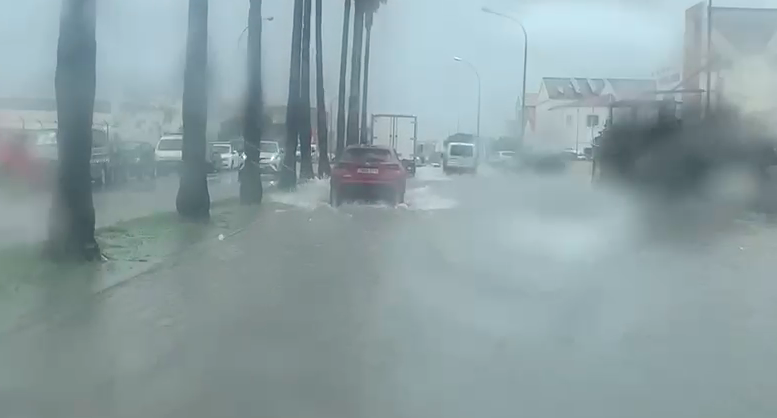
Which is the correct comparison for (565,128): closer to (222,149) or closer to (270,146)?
(270,146)

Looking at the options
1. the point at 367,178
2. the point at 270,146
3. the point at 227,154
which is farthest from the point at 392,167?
the point at 227,154

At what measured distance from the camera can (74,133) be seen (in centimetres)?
1536

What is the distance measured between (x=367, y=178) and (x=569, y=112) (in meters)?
5.89

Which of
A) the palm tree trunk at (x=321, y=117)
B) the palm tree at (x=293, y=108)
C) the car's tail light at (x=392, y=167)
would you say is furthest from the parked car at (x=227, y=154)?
the car's tail light at (x=392, y=167)

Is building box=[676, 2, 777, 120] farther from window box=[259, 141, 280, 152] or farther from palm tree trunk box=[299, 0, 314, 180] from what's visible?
window box=[259, 141, 280, 152]

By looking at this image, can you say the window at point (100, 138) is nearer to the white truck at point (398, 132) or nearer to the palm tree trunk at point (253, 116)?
the palm tree trunk at point (253, 116)

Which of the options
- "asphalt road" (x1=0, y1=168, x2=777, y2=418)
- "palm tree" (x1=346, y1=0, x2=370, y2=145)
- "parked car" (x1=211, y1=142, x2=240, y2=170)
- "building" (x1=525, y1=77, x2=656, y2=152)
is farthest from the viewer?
"palm tree" (x1=346, y1=0, x2=370, y2=145)

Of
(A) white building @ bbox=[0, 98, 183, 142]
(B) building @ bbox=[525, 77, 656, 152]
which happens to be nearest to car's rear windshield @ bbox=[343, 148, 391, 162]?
(B) building @ bbox=[525, 77, 656, 152]

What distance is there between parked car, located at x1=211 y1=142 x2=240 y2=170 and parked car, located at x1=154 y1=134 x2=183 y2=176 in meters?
6.13

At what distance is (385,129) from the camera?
5062cm

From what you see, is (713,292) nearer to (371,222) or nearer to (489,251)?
(489,251)

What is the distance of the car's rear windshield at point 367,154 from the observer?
31.5 m

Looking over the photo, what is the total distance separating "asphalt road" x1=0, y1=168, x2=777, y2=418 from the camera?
7902 mm

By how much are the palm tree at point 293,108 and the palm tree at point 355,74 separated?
70.5ft
